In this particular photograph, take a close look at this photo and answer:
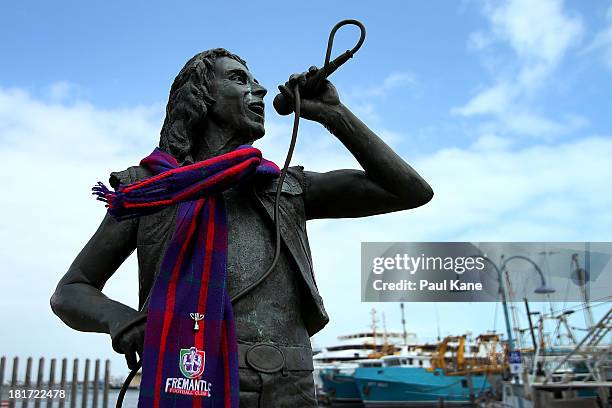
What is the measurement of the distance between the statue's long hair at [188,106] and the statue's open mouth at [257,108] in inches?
7.5

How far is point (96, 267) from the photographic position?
2596 millimetres

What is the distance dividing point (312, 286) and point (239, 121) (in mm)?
847

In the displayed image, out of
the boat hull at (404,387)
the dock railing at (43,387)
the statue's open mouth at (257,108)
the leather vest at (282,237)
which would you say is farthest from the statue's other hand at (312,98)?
the boat hull at (404,387)

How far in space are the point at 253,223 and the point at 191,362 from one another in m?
0.71

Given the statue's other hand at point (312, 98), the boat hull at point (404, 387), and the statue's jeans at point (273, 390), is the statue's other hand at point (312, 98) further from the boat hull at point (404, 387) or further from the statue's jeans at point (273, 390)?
the boat hull at point (404, 387)

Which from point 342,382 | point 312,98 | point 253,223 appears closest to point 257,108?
point 312,98

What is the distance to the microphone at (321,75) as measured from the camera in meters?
2.45

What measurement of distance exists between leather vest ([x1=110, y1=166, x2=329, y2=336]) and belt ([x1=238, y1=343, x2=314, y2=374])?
25 centimetres

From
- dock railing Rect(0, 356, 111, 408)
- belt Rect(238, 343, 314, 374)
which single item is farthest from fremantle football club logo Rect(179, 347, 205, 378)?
dock railing Rect(0, 356, 111, 408)

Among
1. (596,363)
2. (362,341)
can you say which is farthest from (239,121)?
(362,341)

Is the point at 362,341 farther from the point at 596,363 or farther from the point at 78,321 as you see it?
the point at 78,321

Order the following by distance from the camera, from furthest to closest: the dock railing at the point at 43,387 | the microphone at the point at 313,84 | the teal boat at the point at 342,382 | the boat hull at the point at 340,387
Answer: the teal boat at the point at 342,382 < the boat hull at the point at 340,387 < the dock railing at the point at 43,387 < the microphone at the point at 313,84

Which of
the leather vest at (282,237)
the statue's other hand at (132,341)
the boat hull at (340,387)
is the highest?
the leather vest at (282,237)

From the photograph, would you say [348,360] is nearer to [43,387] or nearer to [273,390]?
[43,387]
